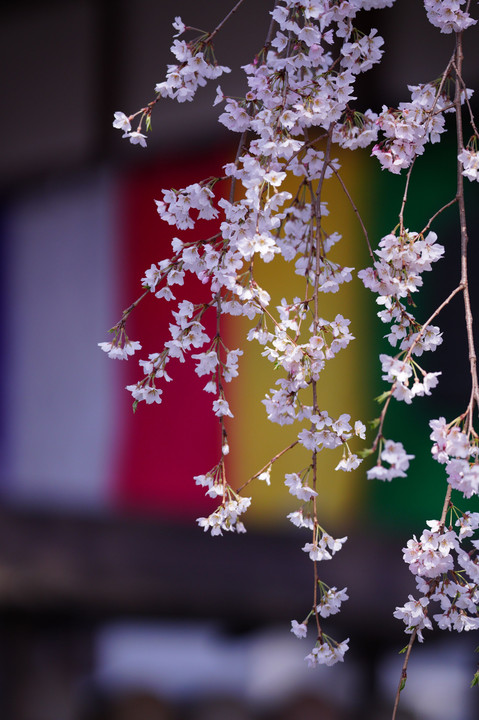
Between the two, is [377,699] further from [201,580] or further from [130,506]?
[130,506]

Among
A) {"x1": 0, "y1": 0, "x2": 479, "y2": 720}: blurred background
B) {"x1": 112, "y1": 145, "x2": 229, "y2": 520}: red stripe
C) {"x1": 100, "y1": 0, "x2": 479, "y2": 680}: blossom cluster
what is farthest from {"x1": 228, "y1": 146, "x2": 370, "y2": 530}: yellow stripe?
{"x1": 100, "y1": 0, "x2": 479, "y2": 680}: blossom cluster

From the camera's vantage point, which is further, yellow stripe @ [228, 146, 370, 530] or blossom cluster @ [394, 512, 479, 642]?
yellow stripe @ [228, 146, 370, 530]

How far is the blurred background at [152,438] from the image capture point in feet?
7.08

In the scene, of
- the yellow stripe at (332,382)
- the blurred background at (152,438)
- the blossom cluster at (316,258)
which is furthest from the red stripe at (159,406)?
the blossom cluster at (316,258)

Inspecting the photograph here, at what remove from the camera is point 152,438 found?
99.8 inches

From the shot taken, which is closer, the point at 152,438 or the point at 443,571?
the point at 443,571

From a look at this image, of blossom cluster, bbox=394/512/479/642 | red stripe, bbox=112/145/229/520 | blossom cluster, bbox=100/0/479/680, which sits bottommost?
blossom cluster, bbox=394/512/479/642

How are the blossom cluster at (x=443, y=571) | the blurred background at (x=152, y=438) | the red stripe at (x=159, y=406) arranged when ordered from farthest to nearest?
the red stripe at (x=159, y=406) → the blurred background at (x=152, y=438) → the blossom cluster at (x=443, y=571)

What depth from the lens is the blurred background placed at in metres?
2.16

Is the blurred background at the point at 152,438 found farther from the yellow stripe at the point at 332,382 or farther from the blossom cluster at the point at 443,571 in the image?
the blossom cluster at the point at 443,571

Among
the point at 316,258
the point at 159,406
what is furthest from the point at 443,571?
the point at 159,406

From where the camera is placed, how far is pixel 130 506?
2518mm

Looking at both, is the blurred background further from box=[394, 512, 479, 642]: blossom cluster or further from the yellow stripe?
box=[394, 512, 479, 642]: blossom cluster

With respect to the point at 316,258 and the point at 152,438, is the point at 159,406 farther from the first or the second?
the point at 316,258
